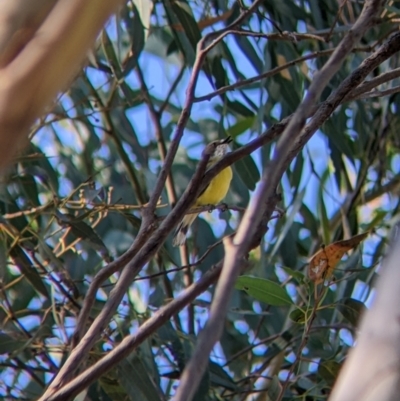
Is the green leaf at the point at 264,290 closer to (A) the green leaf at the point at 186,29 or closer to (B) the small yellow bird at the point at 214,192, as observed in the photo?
(A) the green leaf at the point at 186,29

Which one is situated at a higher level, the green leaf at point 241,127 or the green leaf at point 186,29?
the green leaf at point 241,127

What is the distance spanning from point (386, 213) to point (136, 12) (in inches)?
41.1

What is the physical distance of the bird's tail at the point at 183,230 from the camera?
8.46 ft

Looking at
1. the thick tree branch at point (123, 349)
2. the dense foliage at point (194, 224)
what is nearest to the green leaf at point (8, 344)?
the dense foliage at point (194, 224)

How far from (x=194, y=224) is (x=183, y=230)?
12 cm

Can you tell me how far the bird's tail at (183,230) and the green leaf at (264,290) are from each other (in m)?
1.02

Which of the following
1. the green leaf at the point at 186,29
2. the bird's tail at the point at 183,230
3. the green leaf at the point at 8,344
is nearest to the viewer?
the green leaf at the point at 8,344

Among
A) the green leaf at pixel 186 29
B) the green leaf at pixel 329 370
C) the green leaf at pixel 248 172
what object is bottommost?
the green leaf at pixel 329 370

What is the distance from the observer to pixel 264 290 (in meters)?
1.53

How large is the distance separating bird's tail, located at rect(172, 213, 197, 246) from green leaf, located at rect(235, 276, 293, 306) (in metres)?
1.02

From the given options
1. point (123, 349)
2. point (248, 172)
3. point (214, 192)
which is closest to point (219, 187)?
point (214, 192)

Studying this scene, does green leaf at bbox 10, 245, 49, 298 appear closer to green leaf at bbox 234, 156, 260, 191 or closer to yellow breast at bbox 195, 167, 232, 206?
green leaf at bbox 234, 156, 260, 191

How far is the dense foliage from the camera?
1.92m

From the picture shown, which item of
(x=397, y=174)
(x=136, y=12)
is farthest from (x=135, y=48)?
(x=397, y=174)
